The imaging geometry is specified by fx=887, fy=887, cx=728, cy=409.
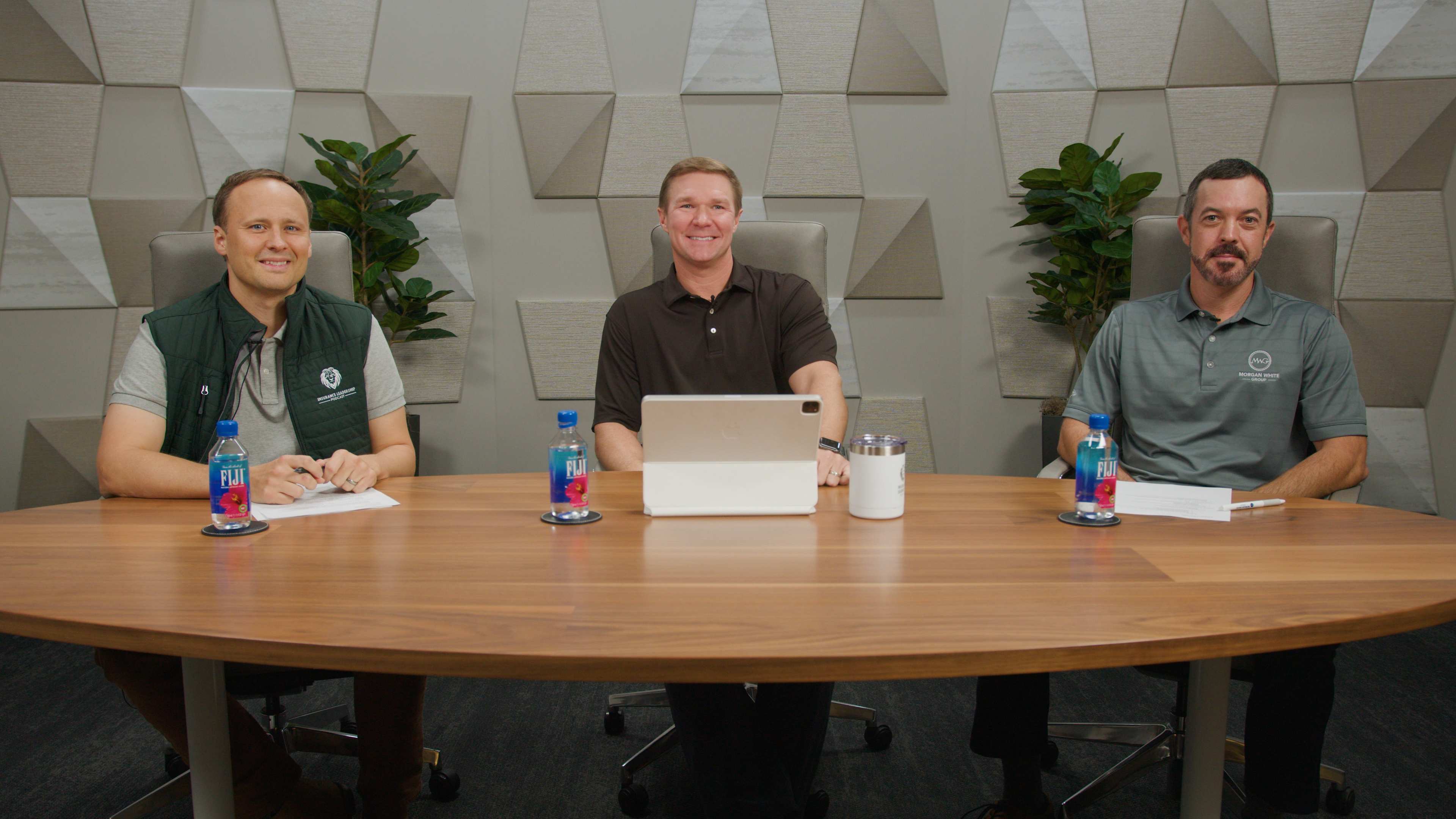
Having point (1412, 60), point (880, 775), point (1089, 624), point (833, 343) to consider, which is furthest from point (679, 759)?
point (1412, 60)

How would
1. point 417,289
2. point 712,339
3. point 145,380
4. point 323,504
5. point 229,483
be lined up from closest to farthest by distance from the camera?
point 229,483, point 323,504, point 145,380, point 712,339, point 417,289

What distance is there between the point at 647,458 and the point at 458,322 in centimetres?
247

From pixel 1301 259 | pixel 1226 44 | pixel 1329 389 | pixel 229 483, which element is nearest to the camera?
pixel 229 483

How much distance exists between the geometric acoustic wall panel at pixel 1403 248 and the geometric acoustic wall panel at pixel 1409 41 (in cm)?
45

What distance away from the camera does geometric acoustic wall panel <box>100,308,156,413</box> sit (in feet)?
11.7

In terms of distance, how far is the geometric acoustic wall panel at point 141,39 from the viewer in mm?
3436

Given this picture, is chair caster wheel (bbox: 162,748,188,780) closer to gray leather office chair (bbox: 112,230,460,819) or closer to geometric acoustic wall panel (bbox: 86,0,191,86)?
gray leather office chair (bbox: 112,230,460,819)

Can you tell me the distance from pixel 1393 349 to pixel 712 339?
2.90m

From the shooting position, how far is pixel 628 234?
365cm

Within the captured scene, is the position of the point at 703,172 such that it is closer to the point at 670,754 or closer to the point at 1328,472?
the point at 670,754

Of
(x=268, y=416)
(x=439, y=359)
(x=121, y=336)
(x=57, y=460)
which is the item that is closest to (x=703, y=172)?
(x=268, y=416)

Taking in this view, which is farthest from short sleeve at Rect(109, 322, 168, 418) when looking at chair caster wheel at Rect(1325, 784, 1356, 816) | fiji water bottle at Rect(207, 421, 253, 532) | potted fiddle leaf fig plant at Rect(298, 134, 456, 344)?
chair caster wheel at Rect(1325, 784, 1356, 816)

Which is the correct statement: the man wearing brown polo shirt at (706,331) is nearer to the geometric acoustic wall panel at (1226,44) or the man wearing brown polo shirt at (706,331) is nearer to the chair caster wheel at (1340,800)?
the chair caster wheel at (1340,800)

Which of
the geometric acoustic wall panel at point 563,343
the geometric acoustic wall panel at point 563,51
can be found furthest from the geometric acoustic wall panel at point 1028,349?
the geometric acoustic wall panel at point 563,51
